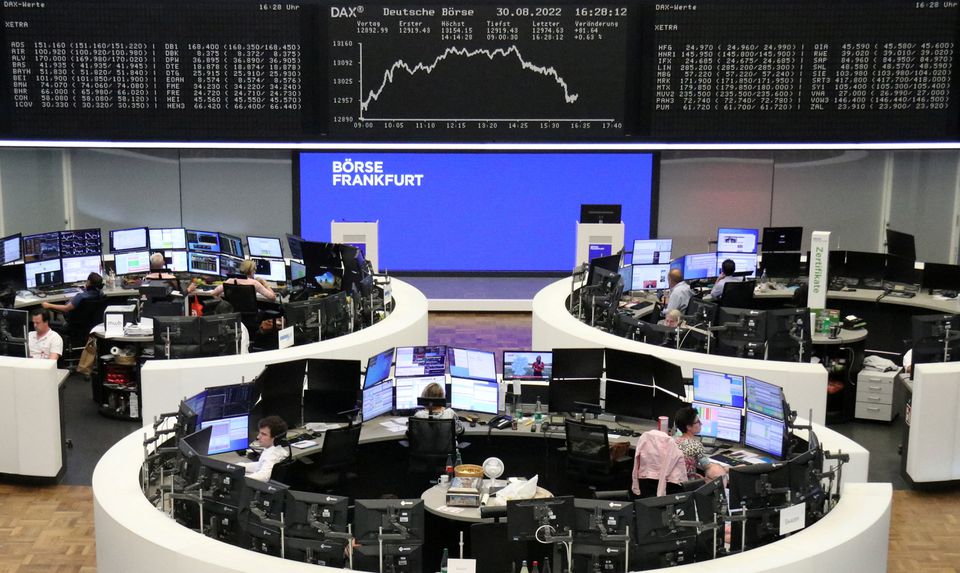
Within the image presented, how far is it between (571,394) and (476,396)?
31.1 inches

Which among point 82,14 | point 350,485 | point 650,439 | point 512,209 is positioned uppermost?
point 82,14

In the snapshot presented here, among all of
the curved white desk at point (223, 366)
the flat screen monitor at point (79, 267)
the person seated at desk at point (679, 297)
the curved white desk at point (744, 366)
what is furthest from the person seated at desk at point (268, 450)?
the flat screen monitor at point (79, 267)

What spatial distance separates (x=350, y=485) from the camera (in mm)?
8922

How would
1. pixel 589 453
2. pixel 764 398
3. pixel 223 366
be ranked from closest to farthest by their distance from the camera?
pixel 764 398
pixel 589 453
pixel 223 366

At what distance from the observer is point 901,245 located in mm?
13930

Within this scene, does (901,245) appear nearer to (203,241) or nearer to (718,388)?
(718,388)

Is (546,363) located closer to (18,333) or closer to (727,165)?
(18,333)

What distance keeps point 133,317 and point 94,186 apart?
5601 millimetres

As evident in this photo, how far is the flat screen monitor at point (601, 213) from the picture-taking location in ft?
46.7

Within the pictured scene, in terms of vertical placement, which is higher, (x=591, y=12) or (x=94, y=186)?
(x=591, y=12)

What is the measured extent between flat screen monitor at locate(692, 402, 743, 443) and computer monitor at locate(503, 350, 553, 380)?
1.30 metres

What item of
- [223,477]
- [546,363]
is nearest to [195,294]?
[546,363]

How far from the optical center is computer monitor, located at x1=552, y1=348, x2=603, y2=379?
9.02 m

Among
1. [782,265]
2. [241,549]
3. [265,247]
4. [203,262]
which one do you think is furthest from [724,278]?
[241,549]
